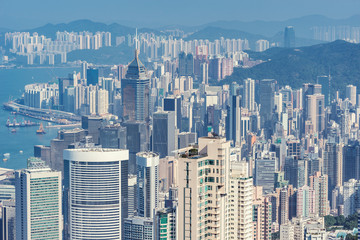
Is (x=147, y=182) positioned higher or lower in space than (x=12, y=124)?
lower

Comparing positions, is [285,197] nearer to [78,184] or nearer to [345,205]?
[345,205]

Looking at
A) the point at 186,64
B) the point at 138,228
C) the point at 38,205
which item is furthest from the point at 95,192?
the point at 186,64

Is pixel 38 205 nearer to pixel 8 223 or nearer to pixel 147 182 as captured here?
pixel 8 223

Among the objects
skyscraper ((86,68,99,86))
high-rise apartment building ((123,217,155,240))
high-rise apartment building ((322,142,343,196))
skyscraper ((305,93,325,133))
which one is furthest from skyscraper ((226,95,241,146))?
high-rise apartment building ((123,217,155,240))

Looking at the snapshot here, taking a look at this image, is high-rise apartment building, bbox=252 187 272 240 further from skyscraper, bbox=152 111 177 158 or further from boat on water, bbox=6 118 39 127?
boat on water, bbox=6 118 39 127

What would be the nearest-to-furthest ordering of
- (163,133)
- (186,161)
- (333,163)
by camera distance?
(186,161) < (333,163) < (163,133)

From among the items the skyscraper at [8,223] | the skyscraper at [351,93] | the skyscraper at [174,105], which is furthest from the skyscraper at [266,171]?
the skyscraper at [351,93]

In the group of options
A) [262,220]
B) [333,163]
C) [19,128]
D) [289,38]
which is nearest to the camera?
[262,220]
